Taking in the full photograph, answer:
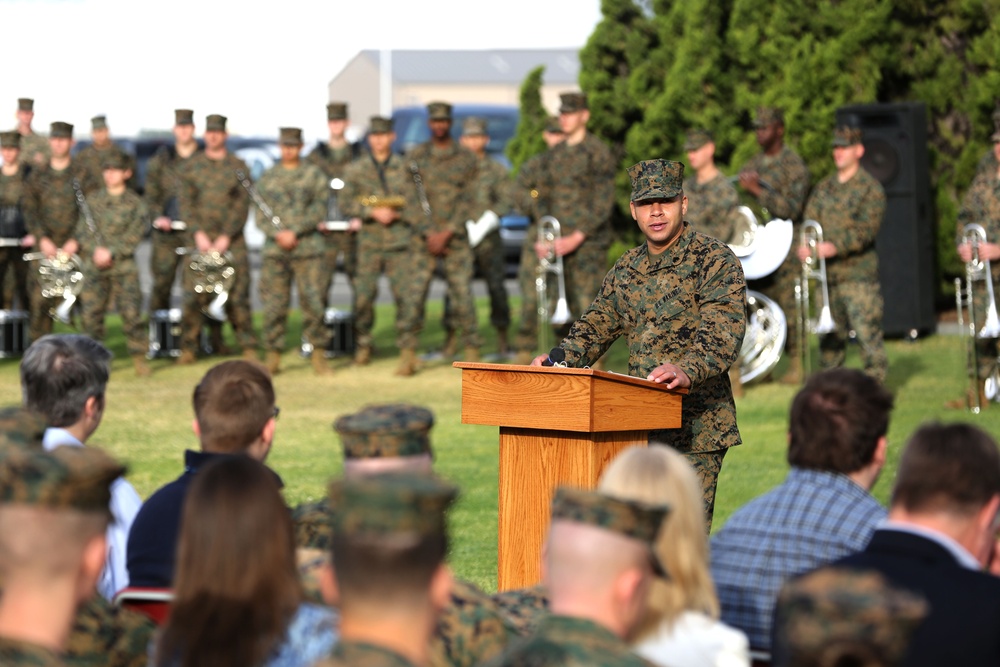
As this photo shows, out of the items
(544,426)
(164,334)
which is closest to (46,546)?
(544,426)

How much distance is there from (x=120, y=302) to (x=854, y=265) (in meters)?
7.61

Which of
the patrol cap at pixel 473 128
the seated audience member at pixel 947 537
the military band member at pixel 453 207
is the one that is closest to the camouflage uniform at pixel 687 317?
the seated audience member at pixel 947 537

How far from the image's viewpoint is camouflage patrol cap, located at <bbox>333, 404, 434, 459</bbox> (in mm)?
4102

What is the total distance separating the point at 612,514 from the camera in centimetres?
322

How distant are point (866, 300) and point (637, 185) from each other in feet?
24.3

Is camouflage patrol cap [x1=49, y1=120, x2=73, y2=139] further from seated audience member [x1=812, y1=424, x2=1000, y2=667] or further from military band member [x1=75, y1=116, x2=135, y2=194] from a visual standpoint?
seated audience member [x1=812, y1=424, x2=1000, y2=667]

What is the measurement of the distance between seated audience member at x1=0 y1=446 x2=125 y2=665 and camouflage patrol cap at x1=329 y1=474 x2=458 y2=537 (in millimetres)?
597

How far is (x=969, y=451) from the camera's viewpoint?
3.73 metres

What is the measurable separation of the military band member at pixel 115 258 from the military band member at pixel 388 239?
88.4 inches

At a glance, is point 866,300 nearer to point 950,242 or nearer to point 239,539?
point 950,242

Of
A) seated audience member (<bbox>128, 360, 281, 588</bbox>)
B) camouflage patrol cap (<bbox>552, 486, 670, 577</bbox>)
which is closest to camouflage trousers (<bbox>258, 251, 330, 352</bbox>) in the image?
seated audience member (<bbox>128, 360, 281, 588</bbox>)

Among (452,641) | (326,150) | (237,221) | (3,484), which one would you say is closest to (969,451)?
(452,641)

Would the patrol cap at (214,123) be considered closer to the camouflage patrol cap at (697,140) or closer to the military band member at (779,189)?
the camouflage patrol cap at (697,140)

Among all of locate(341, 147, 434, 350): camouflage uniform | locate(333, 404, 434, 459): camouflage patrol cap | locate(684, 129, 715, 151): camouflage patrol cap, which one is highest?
locate(684, 129, 715, 151): camouflage patrol cap
